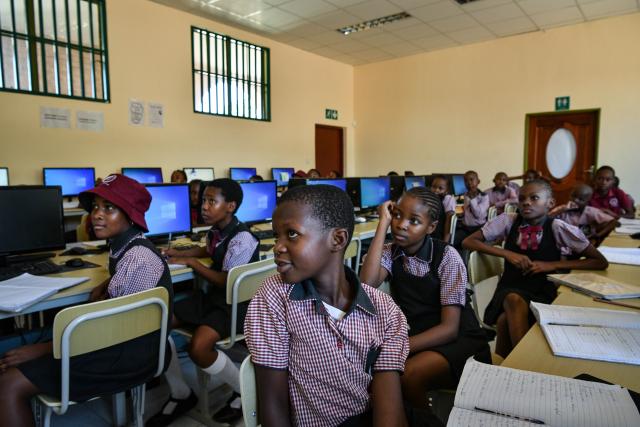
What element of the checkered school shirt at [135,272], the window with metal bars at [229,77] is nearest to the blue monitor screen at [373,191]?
the checkered school shirt at [135,272]

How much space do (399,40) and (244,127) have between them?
10.6 ft

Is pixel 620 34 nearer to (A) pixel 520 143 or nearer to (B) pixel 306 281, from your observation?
(A) pixel 520 143

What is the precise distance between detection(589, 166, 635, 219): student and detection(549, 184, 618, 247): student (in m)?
0.64

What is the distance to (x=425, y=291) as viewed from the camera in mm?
1661

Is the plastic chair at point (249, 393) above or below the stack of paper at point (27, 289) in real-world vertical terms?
below

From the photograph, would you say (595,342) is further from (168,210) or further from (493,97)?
(493,97)

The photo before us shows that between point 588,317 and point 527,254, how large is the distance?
96cm

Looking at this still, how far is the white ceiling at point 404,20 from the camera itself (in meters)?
5.97

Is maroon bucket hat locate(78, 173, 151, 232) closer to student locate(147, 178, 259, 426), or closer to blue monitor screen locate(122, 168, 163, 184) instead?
student locate(147, 178, 259, 426)

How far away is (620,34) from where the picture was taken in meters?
6.31

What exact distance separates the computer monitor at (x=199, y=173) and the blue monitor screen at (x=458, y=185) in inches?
153

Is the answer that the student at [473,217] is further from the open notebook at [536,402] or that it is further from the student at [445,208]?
the open notebook at [536,402]

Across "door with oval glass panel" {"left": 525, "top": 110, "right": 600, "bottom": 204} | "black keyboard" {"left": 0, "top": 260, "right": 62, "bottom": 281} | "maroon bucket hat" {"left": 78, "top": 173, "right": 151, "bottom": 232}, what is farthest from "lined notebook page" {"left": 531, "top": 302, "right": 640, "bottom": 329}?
"door with oval glass panel" {"left": 525, "top": 110, "right": 600, "bottom": 204}

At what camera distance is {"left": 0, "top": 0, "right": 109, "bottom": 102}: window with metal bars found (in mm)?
4977
